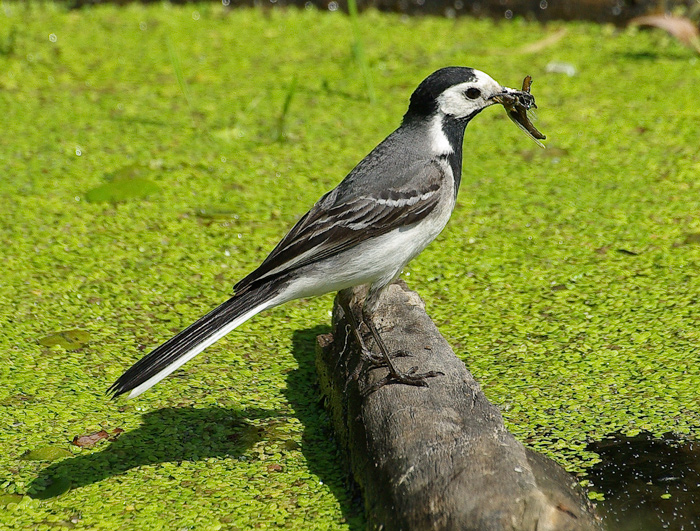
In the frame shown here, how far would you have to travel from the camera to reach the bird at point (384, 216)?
11.3 ft

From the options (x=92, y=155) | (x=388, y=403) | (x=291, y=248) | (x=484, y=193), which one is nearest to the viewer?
(x=388, y=403)

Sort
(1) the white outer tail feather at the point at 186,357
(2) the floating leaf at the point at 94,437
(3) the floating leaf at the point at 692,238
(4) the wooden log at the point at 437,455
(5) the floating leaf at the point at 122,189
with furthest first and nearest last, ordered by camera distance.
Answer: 1. (5) the floating leaf at the point at 122,189
2. (3) the floating leaf at the point at 692,238
3. (2) the floating leaf at the point at 94,437
4. (1) the white outer tail feather at the point at 186,357
5. (4) the wooden log at the point at 437,455

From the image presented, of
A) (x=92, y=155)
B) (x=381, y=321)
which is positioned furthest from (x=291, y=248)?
(x=92, y=155)

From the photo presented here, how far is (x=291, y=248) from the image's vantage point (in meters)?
3.48

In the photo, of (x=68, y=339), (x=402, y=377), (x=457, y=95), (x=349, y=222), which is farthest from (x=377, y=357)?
(x=68, y=339)

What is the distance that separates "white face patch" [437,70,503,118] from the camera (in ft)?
11.9

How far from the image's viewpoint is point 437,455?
9.40 ft

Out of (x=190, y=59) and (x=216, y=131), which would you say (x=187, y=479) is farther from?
(x=190, y=59)

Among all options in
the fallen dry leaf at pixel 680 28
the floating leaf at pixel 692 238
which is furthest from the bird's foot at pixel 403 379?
the fallen dry leaf at pixel 680 28

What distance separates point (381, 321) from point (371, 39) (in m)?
4.35

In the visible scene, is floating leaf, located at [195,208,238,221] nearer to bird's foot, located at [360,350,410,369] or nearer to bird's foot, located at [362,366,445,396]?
bird's foot, located at [360,350,410,369]

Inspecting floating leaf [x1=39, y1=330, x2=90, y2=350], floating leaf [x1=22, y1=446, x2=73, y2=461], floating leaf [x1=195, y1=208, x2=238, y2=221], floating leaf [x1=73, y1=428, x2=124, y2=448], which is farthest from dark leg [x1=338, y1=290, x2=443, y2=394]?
floating leaf [x1=195, y1=208, x2=238, y2=221]

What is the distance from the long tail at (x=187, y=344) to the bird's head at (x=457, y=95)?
99 centimetres

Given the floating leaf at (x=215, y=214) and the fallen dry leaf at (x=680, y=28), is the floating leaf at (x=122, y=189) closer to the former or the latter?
the floating leaf at (x=215, y=214)
